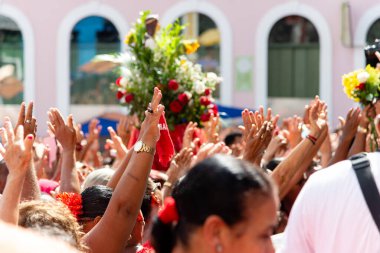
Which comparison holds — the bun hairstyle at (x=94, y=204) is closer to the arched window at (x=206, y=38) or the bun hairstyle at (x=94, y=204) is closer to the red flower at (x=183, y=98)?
the red flower at (x=183, y=98)

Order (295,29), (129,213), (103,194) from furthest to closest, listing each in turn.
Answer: (295,29) < (103,194) < (129,213)

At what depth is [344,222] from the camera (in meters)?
3.37

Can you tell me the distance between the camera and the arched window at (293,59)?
20.4 metres

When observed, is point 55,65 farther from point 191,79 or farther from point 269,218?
point 269,218

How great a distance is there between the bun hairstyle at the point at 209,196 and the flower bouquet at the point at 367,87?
309 centimetres

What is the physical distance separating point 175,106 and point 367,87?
2529 mm

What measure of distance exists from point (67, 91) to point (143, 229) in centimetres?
1696

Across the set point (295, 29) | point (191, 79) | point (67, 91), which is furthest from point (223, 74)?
point (191, 79)

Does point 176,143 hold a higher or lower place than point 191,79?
lower

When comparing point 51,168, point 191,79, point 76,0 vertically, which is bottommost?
point 51,168

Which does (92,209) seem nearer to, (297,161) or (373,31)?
(297,161)

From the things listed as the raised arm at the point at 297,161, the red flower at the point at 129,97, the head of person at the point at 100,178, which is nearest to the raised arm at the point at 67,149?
the head of person at the point at 100,178

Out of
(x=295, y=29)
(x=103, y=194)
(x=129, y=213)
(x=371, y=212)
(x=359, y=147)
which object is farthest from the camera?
(x=295, y=29)

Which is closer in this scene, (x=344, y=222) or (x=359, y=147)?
(x=344, y=222)
